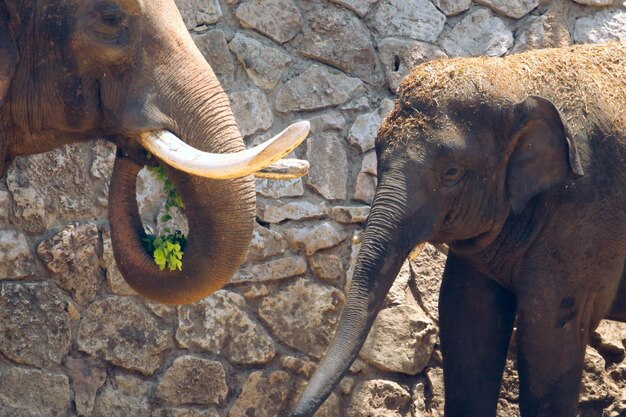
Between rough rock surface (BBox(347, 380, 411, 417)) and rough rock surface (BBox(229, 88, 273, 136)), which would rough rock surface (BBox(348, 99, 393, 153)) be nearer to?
rough rock surface (BBox(229, 88, 273, 136))

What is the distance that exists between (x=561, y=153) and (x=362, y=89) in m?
1.70

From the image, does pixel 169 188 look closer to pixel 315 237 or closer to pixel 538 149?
pixel 538 149

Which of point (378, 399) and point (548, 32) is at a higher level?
point (548, 32)

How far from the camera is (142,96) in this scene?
16.8 feet

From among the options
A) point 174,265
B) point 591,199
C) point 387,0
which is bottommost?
point 174,265

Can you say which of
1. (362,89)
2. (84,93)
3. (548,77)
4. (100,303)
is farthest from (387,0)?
(84,93)

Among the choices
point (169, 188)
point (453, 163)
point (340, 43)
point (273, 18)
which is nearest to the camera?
point (169, 188)

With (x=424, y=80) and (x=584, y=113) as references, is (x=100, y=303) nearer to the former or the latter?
(x=424, y=80)

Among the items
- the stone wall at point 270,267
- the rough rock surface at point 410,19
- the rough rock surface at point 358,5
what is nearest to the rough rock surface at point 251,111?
the stone wall at point 270,267

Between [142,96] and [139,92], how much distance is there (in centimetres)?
2

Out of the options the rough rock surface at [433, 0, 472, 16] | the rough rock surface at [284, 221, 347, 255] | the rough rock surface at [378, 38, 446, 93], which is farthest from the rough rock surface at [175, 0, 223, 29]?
the rough rock surface at [433, 0, 472, 16]

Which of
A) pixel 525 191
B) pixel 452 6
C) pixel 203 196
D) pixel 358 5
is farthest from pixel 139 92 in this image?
pixel 452 6

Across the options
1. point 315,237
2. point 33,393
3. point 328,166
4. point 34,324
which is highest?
point 328,166

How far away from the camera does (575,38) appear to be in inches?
320
